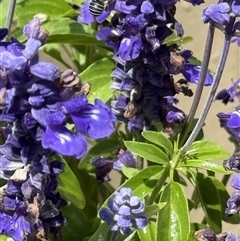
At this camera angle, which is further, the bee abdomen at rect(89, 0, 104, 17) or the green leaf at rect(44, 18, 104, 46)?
the green leaf at rect(44, 18, 104, 46)

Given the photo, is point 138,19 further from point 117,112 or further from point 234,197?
point 234,197

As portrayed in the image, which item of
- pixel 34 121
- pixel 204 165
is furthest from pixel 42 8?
pixel 34 121

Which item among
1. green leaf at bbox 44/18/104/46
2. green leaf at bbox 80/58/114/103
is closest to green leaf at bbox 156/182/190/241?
green leaf at bbox 80/58/114/103

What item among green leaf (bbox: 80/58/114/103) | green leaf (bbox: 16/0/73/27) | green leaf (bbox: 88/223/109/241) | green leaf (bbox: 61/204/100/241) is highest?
green leaf (bbox: 16/0/73/27)

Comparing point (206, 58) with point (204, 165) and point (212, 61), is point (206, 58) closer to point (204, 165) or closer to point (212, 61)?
point (204, 165)

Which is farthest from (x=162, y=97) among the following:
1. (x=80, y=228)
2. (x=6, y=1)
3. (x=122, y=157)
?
(x=6, y=1)

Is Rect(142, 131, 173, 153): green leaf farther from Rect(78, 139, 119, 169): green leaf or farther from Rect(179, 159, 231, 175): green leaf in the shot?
Rect(78, 139, 119, 169): green leaf
